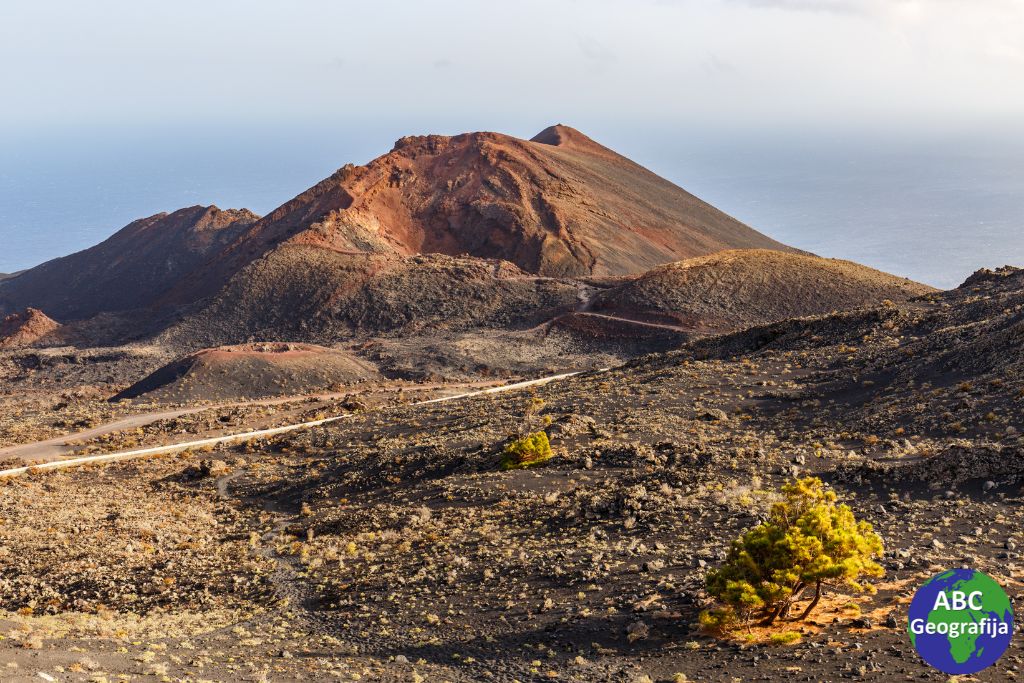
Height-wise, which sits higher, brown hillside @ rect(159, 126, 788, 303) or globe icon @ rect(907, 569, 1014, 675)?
brown hillside @ rect(159, 126, 788, 303)

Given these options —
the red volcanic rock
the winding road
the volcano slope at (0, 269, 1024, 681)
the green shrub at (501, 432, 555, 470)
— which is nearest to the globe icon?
the volcano slope at (0, 269, 1024, 681)

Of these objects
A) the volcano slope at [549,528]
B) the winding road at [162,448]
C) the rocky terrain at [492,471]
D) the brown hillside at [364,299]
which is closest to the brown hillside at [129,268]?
the brown hillside at [364,299]

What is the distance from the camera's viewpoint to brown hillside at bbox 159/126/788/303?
69375 millimetres

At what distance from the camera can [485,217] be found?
Answer: 2842 inches

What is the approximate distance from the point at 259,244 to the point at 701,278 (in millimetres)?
36124

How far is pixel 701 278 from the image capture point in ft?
186

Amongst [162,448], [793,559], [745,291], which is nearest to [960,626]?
[793,559]

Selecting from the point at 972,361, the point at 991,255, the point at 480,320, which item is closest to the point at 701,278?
the point at 480,320

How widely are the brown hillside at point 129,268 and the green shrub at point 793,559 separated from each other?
240 ft

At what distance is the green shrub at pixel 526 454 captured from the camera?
23094 millimetres

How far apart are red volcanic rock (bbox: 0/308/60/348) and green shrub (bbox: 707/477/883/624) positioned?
66.5 metres

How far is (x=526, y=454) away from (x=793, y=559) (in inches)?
460

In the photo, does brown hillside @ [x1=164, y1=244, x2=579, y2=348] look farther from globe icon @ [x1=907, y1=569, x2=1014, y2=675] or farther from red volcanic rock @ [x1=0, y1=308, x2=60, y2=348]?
globe icon @ [x1=907, y1=569, x2=1014, y2=675]

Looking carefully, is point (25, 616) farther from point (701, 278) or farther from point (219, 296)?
point (219, 296)
